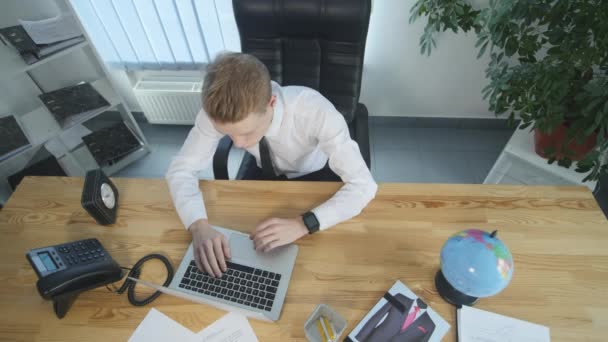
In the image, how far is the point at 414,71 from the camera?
1.99 m

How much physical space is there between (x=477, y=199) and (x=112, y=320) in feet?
3.56

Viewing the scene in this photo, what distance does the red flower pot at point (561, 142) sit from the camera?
1.35 metres

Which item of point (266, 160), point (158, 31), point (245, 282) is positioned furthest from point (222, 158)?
point (158, 31)

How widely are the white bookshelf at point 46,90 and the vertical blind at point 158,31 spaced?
14 centimetres

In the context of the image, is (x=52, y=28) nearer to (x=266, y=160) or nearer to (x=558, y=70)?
(x=266, y=160)

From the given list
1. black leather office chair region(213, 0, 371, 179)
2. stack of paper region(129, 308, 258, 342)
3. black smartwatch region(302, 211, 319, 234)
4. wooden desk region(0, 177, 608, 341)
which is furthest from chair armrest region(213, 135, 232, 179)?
stack of paper region(129, 308, 258, 342)

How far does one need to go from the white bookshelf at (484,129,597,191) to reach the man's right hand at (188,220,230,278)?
5.02 ft

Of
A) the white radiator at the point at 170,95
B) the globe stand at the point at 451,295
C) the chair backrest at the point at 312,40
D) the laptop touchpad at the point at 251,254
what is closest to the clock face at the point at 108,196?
the laptop touchpad at the point at 251,254

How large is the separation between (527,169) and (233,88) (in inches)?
62.6

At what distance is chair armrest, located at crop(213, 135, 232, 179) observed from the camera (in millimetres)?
1165

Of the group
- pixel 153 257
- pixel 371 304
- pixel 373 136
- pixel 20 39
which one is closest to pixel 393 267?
pixel 371 304

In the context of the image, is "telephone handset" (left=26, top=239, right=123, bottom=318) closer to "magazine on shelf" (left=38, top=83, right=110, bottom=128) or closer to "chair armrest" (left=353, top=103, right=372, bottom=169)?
"chair armrest" (left=353, top=103, right=372, bottom=169)

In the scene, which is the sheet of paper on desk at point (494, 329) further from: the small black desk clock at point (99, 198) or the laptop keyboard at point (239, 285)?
the small black desk clock at point (99, 198)

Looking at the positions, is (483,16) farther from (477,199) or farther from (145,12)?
(145,12)
